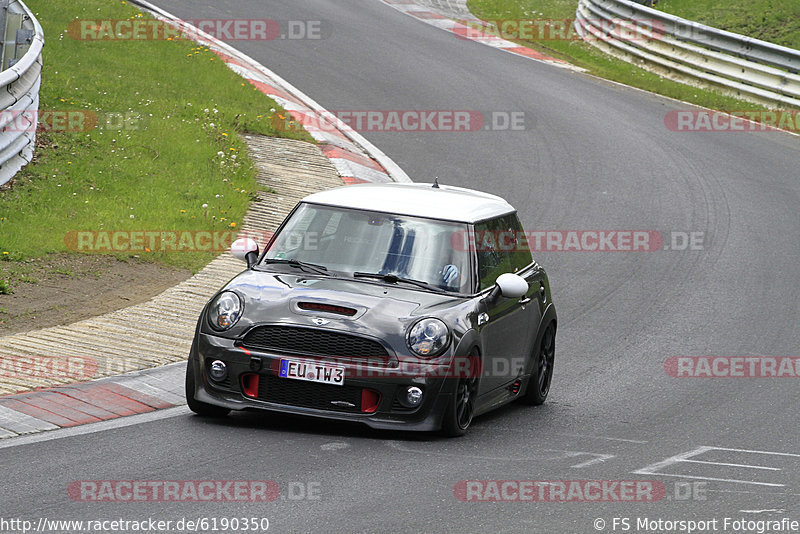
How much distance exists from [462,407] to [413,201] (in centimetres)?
171

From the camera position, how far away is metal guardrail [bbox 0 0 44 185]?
43.7 ft

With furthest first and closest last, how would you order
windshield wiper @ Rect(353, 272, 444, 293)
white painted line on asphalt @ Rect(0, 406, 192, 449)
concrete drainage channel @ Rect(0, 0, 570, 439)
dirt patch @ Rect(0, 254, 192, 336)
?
dirt patch @ Rect(0, 254, 192, 336) → windshield wiper @ Rect(353, 272, 444, 293) → concrete drainage channel @ Rect(0, 0, 570, 439) → white painted line on asphalt @ Rect(0, 406, 192, 449)

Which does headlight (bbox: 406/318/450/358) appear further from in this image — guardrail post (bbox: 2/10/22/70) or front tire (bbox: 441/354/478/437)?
guardrail post (bbox: 2/10/22/70)

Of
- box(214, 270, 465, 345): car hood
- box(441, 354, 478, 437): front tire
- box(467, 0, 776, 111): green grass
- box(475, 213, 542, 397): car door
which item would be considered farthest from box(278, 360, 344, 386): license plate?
box(467, 0, 776, 111): green grass

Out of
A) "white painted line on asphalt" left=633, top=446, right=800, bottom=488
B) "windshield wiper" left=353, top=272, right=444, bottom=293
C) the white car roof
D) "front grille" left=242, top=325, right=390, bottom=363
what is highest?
the white car roof

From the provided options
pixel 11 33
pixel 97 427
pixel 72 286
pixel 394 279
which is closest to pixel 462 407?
pixel 394 279

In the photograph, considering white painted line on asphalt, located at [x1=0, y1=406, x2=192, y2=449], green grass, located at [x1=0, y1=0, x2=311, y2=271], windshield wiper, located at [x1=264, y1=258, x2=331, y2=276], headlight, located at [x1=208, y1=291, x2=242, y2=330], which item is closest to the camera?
white painted line on asphalt, located at [x1=0, y1=406, x2=192, y2=449]

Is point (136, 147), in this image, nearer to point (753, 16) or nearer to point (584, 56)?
point (584, 56)

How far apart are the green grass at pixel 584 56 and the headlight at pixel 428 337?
17065 millimetres

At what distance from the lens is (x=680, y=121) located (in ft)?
73.8

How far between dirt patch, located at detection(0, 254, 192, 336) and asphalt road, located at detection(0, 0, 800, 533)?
2.83m

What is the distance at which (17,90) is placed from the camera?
13766mm

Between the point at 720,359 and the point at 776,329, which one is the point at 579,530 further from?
the point at 776,329

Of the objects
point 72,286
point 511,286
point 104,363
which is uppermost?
→ point 511,286
